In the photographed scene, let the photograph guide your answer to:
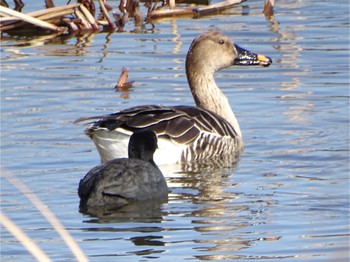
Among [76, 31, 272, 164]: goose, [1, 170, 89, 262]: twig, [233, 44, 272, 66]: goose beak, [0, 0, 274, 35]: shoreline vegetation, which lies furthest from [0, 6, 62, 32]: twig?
[1, 170, 89, 262]: twig

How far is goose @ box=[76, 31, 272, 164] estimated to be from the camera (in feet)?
34.2

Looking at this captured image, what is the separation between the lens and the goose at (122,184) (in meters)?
8.85

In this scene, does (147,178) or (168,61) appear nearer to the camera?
(147,178)

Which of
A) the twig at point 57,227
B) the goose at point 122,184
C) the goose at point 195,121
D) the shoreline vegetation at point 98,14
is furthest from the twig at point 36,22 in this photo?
the twig at point 57,227

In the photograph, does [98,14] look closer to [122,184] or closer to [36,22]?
[36,22]

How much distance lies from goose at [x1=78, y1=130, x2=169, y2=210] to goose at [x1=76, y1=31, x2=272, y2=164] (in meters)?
1.24

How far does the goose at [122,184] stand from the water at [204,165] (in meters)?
0.12

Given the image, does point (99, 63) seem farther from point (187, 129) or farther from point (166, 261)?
point (166, 261)

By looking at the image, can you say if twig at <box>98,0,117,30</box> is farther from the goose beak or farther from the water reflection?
the water reflection

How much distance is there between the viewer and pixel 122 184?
29.3 ft

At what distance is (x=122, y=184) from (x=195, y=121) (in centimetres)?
235

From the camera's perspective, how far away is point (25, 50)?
51.5 feet

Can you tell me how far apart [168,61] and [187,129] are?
4.04 metres

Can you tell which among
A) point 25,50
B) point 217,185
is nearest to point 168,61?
point 25,50
